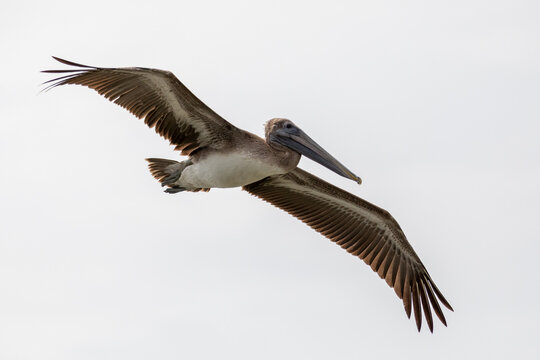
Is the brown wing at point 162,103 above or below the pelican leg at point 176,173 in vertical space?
above

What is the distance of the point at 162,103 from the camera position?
14289mm

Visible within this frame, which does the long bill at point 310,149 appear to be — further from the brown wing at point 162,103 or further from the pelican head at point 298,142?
the brown wing at point 162,103

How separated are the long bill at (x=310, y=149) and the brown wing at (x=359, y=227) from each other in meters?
1.34

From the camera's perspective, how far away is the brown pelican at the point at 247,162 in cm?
1402

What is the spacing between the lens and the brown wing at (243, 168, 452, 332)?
53.4 ft

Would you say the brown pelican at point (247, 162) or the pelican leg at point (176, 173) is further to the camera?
the pelican leg at point (176, 173)

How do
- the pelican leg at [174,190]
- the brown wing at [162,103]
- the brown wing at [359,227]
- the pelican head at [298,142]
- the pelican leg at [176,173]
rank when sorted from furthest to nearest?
the brown wing at [359,227] → the pelican leg at [174,190] → the pelican leg at [176,173] → the pelican head at [298,142] → the brown wing at [162,103]

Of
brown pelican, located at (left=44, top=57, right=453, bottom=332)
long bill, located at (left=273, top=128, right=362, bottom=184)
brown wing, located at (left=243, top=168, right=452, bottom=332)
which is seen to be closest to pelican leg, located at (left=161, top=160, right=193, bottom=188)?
brown pelican, located at (left=44, top=57, right=453, bottom=332)

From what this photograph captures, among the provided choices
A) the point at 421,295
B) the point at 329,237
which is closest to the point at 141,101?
the point at 329,237

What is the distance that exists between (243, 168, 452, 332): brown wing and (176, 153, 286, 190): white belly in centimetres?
168

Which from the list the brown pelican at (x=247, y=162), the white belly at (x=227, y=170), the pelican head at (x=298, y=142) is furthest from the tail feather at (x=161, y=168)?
the pelican head at (x=298, y=142)

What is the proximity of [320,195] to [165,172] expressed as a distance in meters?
2.72

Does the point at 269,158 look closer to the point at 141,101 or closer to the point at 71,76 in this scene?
the point at 141,101

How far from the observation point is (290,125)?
583 inches
